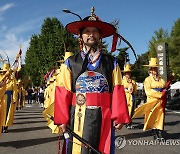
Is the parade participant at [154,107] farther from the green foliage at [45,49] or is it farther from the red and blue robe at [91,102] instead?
the green foliage at [45,49]

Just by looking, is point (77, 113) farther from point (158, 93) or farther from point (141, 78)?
point (141, 78)

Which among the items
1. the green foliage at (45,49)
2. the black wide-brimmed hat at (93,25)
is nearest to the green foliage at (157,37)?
the green foliage at (45,49)

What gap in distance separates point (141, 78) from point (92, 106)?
179ft

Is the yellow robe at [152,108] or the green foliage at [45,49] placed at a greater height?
the green foliage at [45,49]

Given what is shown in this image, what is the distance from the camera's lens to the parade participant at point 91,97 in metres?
3.62

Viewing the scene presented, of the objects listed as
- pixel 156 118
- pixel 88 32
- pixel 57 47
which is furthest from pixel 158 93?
pixel 57 47

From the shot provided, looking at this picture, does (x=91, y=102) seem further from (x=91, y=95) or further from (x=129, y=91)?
(x=129, y=91)

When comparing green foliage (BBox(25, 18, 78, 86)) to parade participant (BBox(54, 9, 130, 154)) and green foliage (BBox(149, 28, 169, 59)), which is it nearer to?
green foliage (BBox(149, 28, 169, 59))

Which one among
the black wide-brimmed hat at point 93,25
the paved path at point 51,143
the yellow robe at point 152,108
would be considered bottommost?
the paved path at point 51,143

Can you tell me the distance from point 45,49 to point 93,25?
142 ft

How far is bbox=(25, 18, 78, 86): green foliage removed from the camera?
146ft

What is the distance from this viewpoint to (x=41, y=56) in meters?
48.3

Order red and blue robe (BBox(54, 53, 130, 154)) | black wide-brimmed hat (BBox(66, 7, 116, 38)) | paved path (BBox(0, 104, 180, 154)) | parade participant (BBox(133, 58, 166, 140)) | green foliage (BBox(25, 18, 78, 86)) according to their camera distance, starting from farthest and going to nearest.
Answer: green foliage (BBox(25, 18, 78, 86)) → parade participant (BBox(133, 58, 166, 140)) → paved path (BBox(0, 104, 180, 154)) → black wide-brimmed hat (BBox(66, 7, 116, 38)) → red and blue robe (BBox(54, 53, 130, 154))

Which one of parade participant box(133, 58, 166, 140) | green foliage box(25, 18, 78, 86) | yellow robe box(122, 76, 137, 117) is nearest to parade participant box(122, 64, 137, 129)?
yellow robe box(122, 76, 137, 117)
